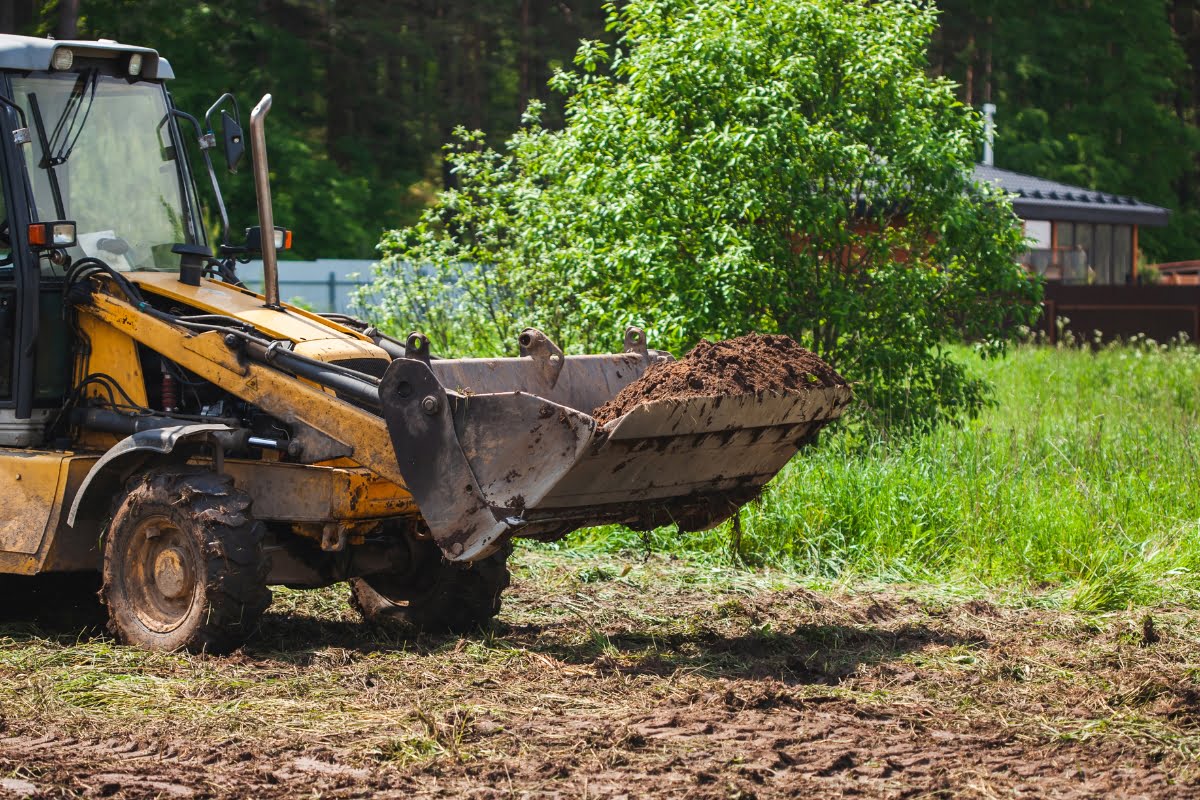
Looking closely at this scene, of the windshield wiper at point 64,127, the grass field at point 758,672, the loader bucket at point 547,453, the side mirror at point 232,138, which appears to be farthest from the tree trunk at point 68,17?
the loader bucket at point 547,453

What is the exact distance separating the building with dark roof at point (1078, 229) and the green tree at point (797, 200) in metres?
19.1

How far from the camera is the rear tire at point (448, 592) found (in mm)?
7328

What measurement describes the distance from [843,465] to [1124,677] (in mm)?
4439

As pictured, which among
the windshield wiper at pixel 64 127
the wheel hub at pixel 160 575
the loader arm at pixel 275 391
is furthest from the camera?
the windshield wiper at pixel 64 127

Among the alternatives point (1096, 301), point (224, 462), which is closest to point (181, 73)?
point (1096, 301)

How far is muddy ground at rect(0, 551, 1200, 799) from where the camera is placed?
16.0ft

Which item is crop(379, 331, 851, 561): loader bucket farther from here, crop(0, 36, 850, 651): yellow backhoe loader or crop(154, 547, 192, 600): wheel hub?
crop(154, 547, 192, 600): wheel hub

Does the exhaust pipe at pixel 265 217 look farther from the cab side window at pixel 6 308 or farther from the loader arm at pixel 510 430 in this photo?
the cab side window at pixel 6 308

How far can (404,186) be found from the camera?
37.3 meters

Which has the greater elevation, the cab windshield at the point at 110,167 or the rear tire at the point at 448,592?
the cab windshield at the point at 110,167

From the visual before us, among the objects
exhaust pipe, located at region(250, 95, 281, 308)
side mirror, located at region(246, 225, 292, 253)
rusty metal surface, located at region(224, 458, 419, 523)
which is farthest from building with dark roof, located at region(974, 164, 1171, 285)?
rusty metal surface, located at region(224, 458, 419, 523)

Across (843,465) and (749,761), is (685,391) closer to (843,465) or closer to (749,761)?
(749,761)

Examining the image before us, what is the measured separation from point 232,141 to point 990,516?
16.5ft

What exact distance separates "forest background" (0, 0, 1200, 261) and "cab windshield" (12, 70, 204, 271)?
18.1 meters
